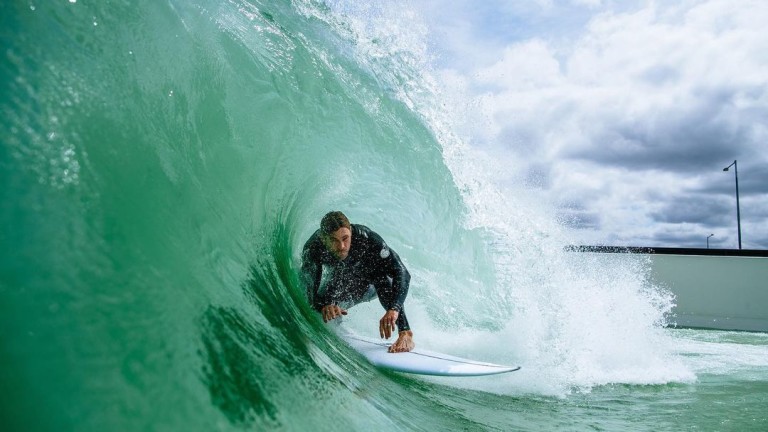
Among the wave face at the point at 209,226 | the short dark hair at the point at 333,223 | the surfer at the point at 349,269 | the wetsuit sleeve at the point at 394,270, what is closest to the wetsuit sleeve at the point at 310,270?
the surfer at the point at 349,269

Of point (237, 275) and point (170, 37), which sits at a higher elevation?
point (170, 37)

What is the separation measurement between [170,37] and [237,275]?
1.13m

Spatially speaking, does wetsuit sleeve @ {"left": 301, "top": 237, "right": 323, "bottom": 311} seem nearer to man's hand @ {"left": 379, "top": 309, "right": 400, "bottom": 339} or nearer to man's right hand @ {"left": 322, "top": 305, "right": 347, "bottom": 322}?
man's right hand @ {"left": 322, "top": 305, "right": 347, "bottom": 322}

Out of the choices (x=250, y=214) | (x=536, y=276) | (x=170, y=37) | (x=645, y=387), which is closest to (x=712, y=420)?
(x=645, y=387)

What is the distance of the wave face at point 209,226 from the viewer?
1.39 m

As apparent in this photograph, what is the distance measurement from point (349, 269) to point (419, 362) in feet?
2.37

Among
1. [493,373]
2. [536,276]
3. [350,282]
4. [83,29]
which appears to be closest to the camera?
[83,29]

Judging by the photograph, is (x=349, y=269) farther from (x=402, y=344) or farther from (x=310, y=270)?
(x=402, y=344)

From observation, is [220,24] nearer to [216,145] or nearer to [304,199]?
[216,145]

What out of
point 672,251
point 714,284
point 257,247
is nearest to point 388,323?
point 257,247

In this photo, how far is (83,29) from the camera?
1933 millimetres

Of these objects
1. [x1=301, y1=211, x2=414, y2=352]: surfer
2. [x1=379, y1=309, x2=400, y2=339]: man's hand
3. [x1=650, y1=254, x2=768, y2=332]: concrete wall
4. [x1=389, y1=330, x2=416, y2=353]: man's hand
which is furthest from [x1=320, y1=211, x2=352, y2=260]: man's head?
[x1=650, y1=254, x2=768, y2=332]: concrete wall

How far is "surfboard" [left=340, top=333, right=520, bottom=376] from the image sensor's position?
3.08m

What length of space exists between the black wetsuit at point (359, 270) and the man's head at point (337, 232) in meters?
0.11
